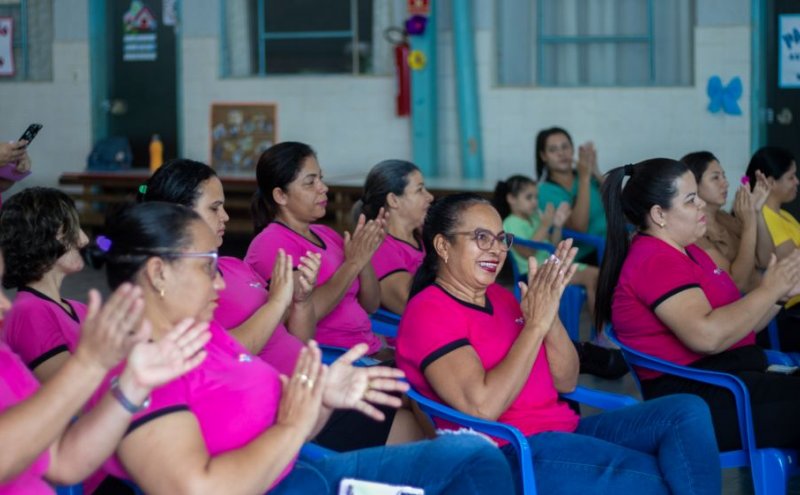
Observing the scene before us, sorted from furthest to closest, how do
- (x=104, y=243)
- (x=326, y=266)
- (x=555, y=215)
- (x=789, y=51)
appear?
(x=789, y=51) → (x=555, y=215) → (x=326, y=266) → (x=104, y=243)

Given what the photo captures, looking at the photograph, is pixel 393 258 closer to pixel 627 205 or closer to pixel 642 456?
pixel 627 205

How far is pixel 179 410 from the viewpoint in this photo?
2078mm

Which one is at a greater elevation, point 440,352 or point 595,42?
point 595,42

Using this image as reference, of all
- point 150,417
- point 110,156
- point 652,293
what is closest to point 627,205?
point 652,293

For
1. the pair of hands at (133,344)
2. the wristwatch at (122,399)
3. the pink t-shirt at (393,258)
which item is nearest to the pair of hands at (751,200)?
the pink t-shirt at (393,258)

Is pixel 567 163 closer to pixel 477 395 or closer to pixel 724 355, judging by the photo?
pixel 724 355

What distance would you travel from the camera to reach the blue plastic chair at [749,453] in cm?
319

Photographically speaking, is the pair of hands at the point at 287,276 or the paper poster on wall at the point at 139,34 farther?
the paper poster on wall at the point at 139,34

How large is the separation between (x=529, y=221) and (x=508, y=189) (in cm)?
20

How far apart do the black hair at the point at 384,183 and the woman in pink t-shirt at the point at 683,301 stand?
38.1 inches

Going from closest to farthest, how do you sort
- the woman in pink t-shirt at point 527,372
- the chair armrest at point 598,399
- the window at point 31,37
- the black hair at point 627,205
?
the woman in pink t-shirt at point 527,372 → the chair armrest at point 598,399 → the black hair at point 627,205 → the window at point 31,37

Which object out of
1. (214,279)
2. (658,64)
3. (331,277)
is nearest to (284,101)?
(658,64)

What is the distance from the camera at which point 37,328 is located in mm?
2721

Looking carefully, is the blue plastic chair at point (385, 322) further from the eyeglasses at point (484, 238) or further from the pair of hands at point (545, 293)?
the pair of hands at point (545, 293)
